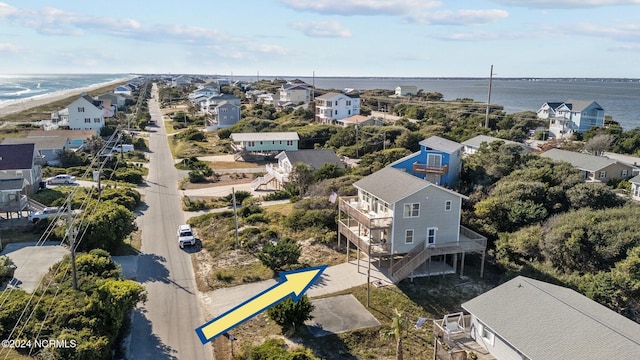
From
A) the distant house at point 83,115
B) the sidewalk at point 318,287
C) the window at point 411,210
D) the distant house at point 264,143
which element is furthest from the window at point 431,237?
the distant house at point 83,115

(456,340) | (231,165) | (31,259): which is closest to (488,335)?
(456,340)

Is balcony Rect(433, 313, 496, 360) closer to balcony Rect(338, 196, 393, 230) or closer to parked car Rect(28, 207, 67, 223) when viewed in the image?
Result: balcony Rect(338, 196, 393, 230)

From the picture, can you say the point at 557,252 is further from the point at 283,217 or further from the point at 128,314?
the point at 128,314

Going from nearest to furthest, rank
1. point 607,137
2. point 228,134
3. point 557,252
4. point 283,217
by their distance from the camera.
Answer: point 557,252 < point 283,217 < point 607,137 < point 228,134

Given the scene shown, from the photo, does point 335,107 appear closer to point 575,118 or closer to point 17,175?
point 575,118

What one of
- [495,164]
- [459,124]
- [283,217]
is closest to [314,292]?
[283,217]

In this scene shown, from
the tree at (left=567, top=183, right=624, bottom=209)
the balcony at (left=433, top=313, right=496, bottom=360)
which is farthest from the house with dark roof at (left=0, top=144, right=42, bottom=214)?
the tree at (left=567, top=183, right=624, bottom=209)
